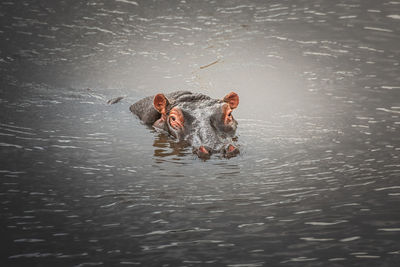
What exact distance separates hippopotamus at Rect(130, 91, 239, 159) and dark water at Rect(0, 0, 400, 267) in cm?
25

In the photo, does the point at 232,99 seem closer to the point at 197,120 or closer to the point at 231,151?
the point at 197,120

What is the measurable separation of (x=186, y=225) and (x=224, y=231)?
37 cm

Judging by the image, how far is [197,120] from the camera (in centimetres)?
790

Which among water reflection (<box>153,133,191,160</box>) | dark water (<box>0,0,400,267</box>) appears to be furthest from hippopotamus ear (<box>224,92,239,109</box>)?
water reflection (<box>153,133,191,160</box>)

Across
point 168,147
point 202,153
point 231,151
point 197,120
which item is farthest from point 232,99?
point 202,153

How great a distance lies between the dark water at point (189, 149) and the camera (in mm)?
4121

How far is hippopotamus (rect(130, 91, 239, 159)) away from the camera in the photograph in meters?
7.15

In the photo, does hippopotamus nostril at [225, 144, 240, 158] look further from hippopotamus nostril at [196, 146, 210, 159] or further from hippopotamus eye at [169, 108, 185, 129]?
hippopotamus eye at [169, 108, 185, 129]

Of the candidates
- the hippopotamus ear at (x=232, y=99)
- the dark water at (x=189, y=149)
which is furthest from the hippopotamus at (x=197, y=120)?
the dark water at (x=189, y=149)

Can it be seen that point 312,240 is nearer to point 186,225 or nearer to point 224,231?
point 224,231

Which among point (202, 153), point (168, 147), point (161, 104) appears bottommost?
point (168, 147)

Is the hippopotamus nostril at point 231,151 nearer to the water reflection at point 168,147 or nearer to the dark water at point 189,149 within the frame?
the dark water at point 189,149

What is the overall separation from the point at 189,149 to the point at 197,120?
68 cm

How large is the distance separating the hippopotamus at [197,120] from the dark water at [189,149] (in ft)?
0.83
